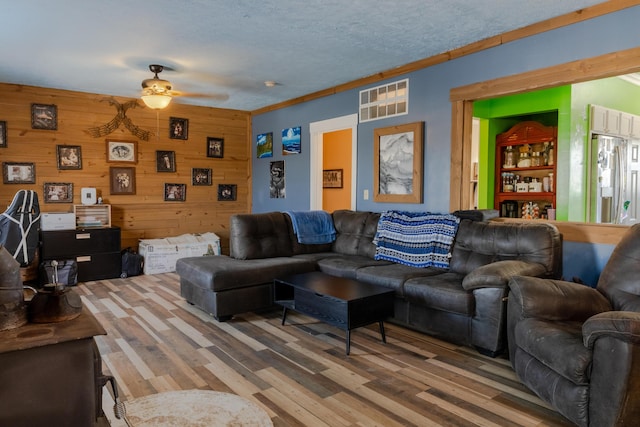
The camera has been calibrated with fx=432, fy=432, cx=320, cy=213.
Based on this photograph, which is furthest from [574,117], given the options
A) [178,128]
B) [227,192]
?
[178,128]

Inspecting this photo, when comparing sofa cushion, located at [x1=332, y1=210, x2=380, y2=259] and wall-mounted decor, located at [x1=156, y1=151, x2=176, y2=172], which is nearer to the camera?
sofa cushion, located at [x1=332, y1=210, x2=380, y2=259]

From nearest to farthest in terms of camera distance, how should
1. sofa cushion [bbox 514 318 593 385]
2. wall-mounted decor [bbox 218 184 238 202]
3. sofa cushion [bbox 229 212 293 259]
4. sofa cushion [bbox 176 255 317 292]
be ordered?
1. sofa cushion [bbox 514 318 593 385]
2. sofa cushion [bbox 176 255 317 292]
3. sofa cushion [bbox 229 212 293 259]
4. wall-mounted decor [bbox 218 184 238 202]

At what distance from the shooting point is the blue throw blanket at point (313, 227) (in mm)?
5004

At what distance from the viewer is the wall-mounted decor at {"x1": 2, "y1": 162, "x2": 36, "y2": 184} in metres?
5.52

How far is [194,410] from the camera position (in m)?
2.29

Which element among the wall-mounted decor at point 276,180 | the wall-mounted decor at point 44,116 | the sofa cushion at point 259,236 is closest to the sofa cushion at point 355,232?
the sofa cushion at point 259,236

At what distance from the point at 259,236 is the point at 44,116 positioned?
351 cm

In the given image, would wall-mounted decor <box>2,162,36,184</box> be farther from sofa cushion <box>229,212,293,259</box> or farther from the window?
the window

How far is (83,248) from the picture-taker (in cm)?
563

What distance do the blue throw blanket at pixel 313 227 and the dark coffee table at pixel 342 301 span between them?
3.91 feet

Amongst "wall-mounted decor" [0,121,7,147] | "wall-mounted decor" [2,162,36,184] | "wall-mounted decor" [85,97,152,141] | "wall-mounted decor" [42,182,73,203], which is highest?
"wall-mounted decor" [85,97,152,141]

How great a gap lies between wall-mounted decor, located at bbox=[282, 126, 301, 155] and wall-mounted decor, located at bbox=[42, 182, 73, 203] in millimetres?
3061

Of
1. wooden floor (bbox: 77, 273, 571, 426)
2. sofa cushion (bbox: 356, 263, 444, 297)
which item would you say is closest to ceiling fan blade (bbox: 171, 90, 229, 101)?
wooden floor (bbox: 77, 273, 571, 426)

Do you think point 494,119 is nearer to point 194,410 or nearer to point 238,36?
point 238,36
